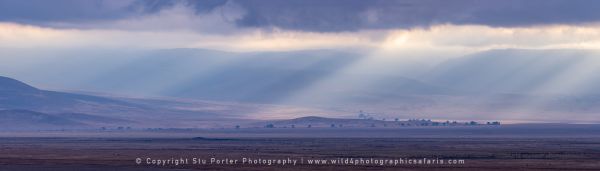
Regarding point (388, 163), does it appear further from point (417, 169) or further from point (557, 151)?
point (557, 151)

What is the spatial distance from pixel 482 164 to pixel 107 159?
26.8 meters

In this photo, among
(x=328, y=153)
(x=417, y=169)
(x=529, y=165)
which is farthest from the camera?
(x=328, y=153)

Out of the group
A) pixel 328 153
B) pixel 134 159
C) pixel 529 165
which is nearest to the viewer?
pixel 529 165

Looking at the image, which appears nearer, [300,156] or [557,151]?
[300,156]

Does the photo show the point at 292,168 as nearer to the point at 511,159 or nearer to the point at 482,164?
the point at 482,164

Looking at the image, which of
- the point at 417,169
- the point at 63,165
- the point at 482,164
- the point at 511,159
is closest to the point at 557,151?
the point at 511,159

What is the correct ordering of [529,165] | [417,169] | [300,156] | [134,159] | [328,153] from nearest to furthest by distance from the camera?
[417,169] < [529,165] < [134,159] < [300,156] < [328,153]

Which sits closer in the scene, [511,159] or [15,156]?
[511,159]

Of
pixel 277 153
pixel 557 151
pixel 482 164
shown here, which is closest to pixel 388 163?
pixel 482 164

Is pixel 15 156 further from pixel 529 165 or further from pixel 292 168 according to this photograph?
pixel 529 165

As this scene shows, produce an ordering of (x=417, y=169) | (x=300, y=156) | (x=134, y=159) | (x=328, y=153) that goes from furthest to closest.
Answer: (x=328, y=153) < (x=300, y=156) < (x=134, y=159) < (x=417, y=169)

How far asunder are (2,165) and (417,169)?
2683 centimetres

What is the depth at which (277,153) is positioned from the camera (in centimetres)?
10212

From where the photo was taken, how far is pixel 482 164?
270ft
